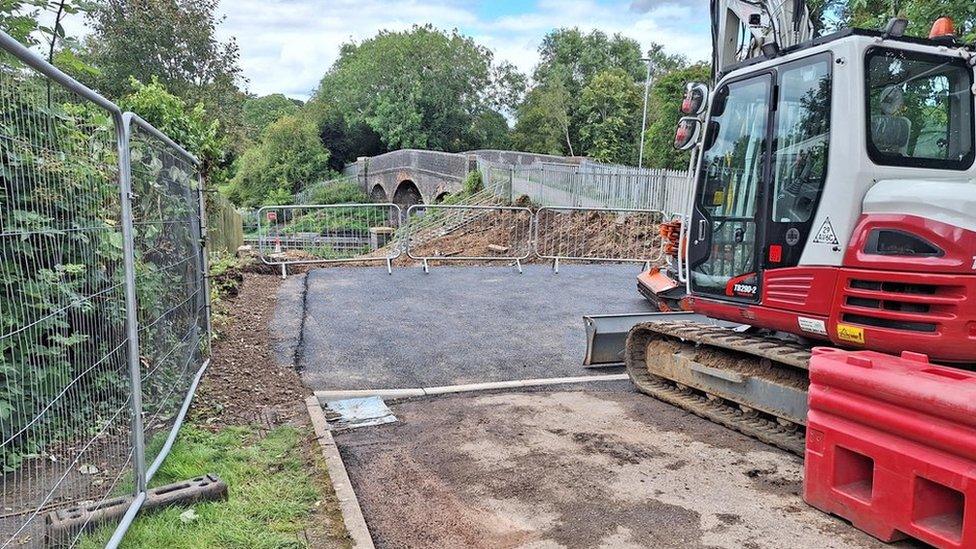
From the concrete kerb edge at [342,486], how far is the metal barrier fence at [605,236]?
33.9ft

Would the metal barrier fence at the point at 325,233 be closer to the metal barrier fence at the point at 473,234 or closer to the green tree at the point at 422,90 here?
the metal barrier fence at the point at 473,234

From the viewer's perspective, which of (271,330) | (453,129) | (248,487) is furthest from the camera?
(453,129)

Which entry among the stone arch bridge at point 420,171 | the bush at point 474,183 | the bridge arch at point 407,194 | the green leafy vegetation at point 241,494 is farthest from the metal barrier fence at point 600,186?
the green leafy vegetation at point 241,494

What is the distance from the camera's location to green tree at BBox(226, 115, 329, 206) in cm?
4775

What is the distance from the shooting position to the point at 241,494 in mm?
3551

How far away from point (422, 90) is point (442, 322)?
4238 cm

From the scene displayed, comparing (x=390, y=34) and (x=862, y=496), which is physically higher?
(x=390, y=34)

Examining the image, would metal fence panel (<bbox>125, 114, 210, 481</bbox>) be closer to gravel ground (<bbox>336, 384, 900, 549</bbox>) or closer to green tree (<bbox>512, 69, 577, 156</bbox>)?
gravel ground (<bbox>336, 384, 900, 549</bbox>)

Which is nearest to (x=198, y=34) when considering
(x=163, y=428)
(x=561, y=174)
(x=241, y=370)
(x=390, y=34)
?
(x=561, y=174)

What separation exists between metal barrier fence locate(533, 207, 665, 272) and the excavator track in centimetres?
888

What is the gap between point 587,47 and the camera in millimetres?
62906

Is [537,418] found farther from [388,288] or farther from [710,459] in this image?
[388,288]

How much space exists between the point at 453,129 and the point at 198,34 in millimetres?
28322

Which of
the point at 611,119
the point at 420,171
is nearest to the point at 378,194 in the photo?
the point at 420,171
